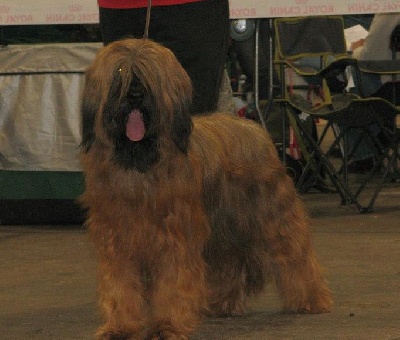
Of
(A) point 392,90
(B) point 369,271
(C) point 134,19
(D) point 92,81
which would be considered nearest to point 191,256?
(D) point 92,81

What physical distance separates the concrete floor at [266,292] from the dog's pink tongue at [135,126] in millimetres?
885

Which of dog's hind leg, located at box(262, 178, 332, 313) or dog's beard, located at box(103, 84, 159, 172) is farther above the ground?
dog's beard, located at box(103, 84, 159, 172)

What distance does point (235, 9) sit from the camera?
7.64m

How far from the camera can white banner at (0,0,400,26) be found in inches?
298

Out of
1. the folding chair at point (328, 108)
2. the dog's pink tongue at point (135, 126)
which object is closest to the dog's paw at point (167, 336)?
the dog's pink tongue at point (135, 126)

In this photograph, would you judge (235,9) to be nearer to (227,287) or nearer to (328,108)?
(328,108)

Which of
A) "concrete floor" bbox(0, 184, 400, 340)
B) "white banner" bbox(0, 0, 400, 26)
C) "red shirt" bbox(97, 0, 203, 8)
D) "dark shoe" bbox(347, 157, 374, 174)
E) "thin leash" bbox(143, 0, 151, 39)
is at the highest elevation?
"red shirt" bbox(97, 0, 203, 8)

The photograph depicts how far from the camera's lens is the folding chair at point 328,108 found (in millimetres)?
7637

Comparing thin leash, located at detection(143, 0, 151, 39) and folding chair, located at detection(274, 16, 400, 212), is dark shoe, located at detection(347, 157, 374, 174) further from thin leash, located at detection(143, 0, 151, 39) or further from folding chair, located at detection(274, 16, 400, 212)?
thin leash, located at detection(143, 0, 151, 39)

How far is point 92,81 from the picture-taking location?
395cm

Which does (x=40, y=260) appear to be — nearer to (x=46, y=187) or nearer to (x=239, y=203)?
(x=46, y=187)

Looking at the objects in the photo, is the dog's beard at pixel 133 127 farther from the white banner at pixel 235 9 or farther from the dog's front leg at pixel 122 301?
the white banner at pixel 235 9

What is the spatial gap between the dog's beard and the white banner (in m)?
3.85

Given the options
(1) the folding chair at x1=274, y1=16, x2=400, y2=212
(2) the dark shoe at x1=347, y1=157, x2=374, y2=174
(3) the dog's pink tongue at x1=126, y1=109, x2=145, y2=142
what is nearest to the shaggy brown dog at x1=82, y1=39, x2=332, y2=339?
(3) the dog's pink tongue at x1=126, y1=109, x2=145, y2=142
